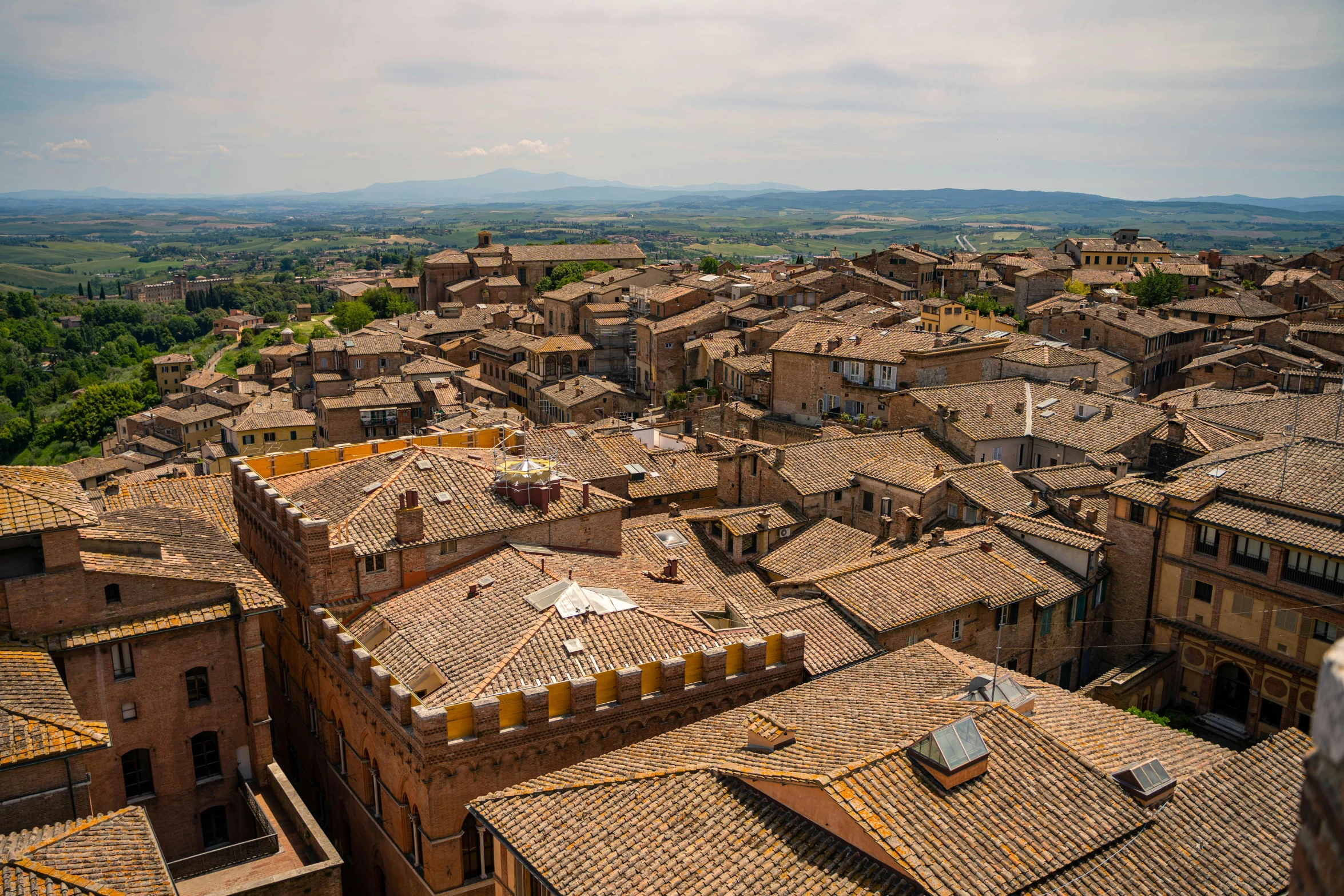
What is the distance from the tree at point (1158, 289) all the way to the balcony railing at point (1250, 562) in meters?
70.2

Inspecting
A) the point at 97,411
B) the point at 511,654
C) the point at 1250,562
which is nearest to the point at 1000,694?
the point at 511,654

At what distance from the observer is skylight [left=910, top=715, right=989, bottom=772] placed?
1830 centimetres

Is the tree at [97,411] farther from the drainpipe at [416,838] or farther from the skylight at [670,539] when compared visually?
the drainpipe at [416,838]

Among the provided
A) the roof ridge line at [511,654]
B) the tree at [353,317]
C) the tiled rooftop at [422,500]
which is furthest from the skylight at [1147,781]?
the tree at [353,317]

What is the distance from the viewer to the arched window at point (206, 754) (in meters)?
27.5

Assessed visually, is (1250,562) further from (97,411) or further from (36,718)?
(97,411)

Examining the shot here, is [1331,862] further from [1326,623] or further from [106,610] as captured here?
[1326,623]

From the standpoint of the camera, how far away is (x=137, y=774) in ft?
87.2

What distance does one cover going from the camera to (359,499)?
30547 millimetres

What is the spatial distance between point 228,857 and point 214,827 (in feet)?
13.0

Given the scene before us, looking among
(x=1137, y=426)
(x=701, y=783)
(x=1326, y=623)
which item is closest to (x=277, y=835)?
(x=701, y=783)

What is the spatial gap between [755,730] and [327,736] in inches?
586

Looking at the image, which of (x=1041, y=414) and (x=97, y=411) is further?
(x=97, y=411)

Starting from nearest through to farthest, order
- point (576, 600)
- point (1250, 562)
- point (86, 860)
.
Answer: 1. point (86, 860)
2. point (576, 600)
3. point (1250, 562)
